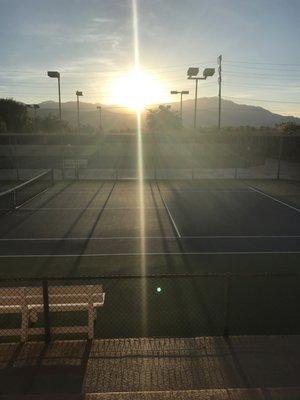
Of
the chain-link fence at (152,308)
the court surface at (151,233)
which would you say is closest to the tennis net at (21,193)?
the court surface at (151,233)

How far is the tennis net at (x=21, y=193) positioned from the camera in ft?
79.8

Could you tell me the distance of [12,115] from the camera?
288 feet

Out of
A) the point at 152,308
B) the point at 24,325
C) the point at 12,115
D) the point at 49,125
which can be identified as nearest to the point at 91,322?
the point at 24,325

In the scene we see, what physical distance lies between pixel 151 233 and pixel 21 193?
13.3m

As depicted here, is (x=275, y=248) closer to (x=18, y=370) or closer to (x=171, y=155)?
(x=18, y=370)

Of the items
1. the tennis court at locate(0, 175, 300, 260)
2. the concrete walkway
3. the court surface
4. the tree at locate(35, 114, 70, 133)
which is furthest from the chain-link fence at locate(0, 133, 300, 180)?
the concrete walkway

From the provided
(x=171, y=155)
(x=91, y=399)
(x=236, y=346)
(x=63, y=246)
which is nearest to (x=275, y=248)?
(x=63, y=246)

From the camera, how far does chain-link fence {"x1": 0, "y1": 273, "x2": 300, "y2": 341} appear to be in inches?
361

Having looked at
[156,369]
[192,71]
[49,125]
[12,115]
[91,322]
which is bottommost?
[156,369]

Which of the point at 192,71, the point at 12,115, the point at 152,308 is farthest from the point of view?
the point at 12,115

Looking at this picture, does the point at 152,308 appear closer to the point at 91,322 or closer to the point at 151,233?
the point at 91,322

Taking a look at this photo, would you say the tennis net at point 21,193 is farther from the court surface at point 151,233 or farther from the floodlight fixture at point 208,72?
the floodlight fixture at point 208,72

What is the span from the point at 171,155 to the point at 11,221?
3286cm

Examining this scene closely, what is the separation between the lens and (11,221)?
21.7 meters
